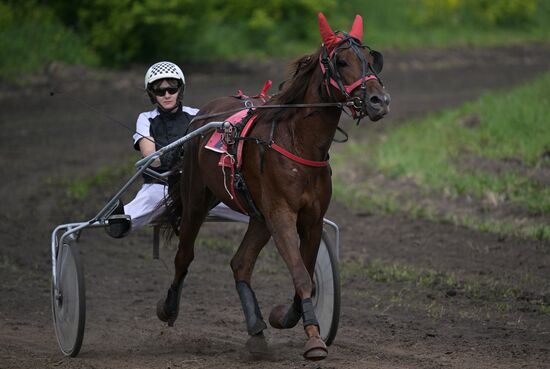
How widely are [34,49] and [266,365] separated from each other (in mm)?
14910

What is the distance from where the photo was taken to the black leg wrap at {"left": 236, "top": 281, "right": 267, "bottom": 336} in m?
6.65

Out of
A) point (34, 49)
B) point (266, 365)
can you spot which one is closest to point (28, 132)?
point (34, 49)

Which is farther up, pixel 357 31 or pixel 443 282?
pixel 357 31

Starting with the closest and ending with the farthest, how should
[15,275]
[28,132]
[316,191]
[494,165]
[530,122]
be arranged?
[316,191], [15,275], [494,165], [530,122], [28,132]

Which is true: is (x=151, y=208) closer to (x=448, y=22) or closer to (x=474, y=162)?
(x=474, y=162)

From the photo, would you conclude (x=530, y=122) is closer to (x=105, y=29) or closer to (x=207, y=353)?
(x=207, y=353)

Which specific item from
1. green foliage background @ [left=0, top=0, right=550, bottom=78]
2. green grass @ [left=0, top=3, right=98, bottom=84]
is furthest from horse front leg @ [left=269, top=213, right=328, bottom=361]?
green foliage background @ [left=0, top=0, right=550, bottom=78]

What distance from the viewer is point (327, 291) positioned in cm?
716

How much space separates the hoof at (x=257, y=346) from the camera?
21.8 ft

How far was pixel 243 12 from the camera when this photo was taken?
920 inches

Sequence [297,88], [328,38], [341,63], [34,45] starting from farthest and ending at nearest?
[34,45] < [297,88] < [328,38] < [341,63]

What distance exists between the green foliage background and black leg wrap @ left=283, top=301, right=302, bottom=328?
1358 cm

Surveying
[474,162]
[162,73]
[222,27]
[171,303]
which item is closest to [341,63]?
[162,73]

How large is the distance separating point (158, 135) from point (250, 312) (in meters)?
1.70
